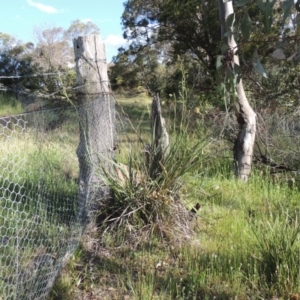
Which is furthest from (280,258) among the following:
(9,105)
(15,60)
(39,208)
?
(15,60)

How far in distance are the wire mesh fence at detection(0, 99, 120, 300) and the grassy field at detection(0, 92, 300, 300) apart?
0.06 feet

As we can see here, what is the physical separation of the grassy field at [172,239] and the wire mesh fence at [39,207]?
0.02 meters

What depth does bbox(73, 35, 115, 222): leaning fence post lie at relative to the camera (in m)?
3.44

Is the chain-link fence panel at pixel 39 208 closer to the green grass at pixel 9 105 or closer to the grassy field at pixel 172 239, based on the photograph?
the grassy field at pixel 172 239

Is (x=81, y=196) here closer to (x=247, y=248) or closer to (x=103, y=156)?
(x=103, y=156)

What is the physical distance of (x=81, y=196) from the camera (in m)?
3.50

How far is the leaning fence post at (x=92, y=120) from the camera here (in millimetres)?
3443

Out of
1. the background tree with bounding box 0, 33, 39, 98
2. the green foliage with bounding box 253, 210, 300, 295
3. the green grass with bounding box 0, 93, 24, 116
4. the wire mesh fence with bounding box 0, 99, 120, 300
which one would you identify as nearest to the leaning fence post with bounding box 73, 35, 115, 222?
the wire mesh fence with bounding box 0, 99, 120, 300

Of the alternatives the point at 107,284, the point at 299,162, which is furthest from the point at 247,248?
the point at 299,162

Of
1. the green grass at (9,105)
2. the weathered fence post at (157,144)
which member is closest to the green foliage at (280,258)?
the weathered fence post at (157,144)

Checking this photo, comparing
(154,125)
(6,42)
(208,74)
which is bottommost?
(154,125)

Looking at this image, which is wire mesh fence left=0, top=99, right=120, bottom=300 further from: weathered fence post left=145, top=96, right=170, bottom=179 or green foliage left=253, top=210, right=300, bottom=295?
green foliage left=253, top=210, right=300, bottom=295

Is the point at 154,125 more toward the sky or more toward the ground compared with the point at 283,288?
more toward the sky

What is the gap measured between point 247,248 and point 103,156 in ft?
4.54
